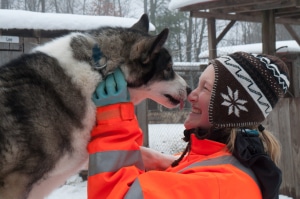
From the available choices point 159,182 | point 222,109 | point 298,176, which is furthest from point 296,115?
point 159,182

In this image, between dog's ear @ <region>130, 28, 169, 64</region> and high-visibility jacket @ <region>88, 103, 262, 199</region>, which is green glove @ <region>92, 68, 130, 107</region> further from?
dog's ear @ <region>130, 28, 169, 64</region>

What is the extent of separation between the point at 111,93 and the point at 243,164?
75cm

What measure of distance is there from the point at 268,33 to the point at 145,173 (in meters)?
6.89

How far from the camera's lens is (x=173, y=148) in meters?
8.55

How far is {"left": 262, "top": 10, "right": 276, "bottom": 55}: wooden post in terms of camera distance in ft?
25.7

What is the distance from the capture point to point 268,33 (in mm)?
8023

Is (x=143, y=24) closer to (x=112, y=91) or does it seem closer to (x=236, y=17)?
(x=112, y=91)

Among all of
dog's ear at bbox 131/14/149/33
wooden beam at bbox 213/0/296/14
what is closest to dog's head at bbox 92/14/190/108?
dog's ear at bbox 131/14/149/33

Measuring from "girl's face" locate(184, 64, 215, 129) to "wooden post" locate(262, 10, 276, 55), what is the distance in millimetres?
6040

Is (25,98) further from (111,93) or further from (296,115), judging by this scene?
(296,115)

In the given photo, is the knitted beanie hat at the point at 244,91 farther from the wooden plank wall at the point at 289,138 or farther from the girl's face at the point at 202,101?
the wooden plank wall at the point at 289,138

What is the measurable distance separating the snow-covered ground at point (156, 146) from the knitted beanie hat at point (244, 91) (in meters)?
3.97

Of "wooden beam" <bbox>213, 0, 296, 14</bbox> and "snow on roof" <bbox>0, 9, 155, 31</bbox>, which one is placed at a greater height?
"wooden beam" <bbox>213, 0, 296, 14</bbox>

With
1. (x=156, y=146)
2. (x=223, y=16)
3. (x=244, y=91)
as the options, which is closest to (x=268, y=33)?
(x=223, y=16)
